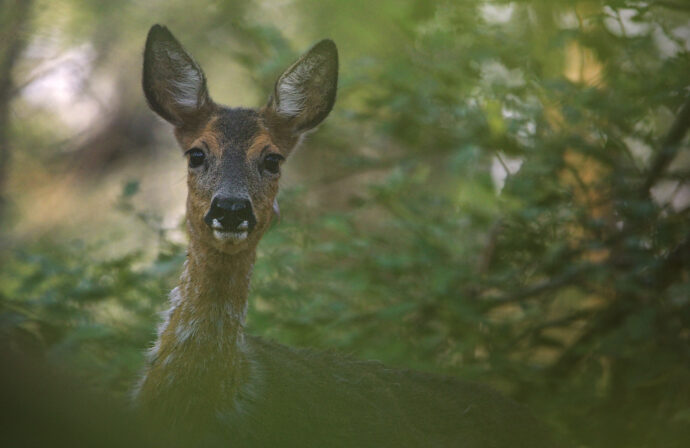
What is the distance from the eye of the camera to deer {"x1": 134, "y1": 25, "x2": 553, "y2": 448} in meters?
3.67

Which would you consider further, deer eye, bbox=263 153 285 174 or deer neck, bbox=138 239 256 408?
deer eye, bbox=263 153 285 174

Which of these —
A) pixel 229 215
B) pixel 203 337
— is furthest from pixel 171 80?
pixel 203 337

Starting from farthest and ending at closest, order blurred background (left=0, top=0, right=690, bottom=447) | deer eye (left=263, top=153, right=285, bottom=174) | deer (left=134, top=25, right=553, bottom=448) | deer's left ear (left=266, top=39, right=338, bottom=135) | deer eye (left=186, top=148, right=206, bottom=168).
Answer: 1. blurred background (left=0, top=0, right=690, bottom=447)
2. deer's left ear (left=266, top=39, right=338, bottom=135)
3. deer eye (left=263, top=153, right=285, bottom=174)
4. deer eye (left=186, top=148, right=206, bottom=168)
5. deer (left=134, top=25, right=553, bottom=448)

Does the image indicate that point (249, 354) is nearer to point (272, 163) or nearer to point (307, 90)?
Answer: point (272, 163)

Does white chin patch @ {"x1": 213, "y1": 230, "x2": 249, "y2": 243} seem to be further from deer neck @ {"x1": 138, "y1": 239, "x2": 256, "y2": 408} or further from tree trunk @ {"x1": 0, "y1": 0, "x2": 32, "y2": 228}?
tree trunk @ {"x1": 0, "y1": 0, "x2": 32, "y2": 228}

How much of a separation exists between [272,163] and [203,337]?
118 cm

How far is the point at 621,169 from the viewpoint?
5715mm

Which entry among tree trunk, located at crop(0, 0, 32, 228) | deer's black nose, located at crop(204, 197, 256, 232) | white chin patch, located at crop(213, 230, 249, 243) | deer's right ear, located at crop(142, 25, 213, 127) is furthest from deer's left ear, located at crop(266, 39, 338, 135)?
tree trunk, located at crop(0, 0, 32, 228)

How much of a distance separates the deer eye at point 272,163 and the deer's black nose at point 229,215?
52cm

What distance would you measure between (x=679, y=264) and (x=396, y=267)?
211cm

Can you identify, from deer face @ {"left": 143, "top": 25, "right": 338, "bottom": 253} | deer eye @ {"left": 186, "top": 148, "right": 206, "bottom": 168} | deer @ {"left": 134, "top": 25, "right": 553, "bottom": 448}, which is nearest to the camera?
deer @ {"left": 134, "top": 25, "right": 553, "bottom": 448}

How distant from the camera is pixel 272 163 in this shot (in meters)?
4.50

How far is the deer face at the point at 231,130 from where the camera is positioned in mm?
4039

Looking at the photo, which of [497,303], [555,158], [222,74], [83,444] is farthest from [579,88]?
[222,74]
